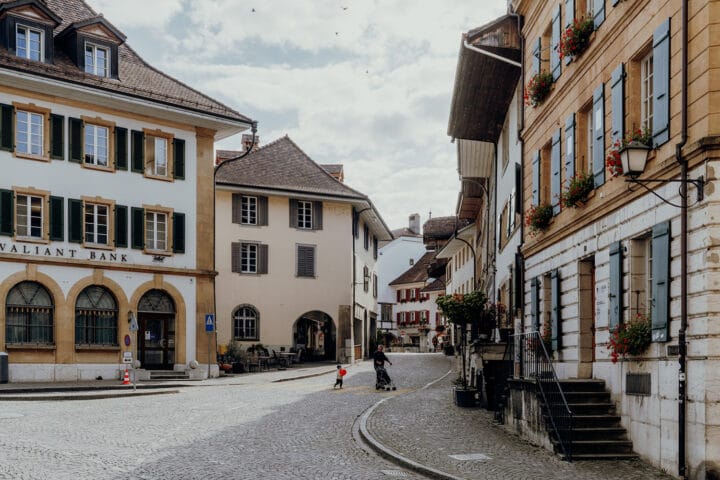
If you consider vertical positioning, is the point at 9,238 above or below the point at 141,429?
above

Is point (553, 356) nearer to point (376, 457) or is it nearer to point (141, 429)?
point (376, 457)

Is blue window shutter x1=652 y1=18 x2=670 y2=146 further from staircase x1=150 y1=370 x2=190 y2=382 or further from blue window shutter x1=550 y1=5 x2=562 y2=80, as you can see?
staircase x1=150 y1=370 x2=190 y2=382

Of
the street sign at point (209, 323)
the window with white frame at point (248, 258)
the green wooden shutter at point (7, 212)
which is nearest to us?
the green wooden shutter at point (7, 212)

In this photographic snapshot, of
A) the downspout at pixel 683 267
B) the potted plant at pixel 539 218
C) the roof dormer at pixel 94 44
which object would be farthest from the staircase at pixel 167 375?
the downspout at pixel 683 267

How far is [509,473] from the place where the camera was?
12.0m

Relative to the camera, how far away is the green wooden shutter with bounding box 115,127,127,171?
3456cm

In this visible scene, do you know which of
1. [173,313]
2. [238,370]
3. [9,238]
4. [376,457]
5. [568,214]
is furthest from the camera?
[238,370]

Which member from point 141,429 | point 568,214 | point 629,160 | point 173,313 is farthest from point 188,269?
point 629,160

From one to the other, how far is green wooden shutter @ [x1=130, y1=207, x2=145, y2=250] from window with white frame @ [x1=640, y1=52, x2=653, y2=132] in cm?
2446

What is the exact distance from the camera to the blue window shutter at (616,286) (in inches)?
538

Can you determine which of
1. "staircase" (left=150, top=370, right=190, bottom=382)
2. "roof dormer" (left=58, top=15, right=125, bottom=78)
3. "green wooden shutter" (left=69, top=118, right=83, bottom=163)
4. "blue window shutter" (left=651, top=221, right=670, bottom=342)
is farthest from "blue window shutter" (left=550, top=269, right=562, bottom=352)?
"roof dormer" (left=58, top=15, right=125, bottom=78)

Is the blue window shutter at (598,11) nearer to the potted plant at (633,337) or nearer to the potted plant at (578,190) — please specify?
the potted plant at (578,190)

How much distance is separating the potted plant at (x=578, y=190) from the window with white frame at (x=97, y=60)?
2307 cm

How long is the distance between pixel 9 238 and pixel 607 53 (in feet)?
74.2
